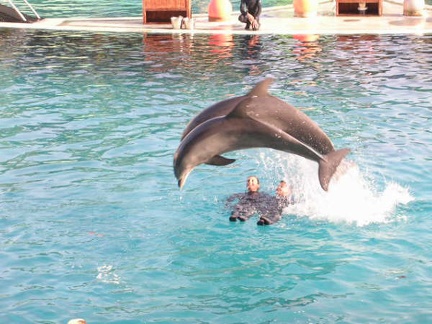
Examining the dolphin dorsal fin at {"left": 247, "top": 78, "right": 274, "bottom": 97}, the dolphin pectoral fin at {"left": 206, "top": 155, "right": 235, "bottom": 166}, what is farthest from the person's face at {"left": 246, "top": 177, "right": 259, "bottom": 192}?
the dolphin dorsal fin at {"left": 247, "top": 78, "right": 274, "bottom": 97}

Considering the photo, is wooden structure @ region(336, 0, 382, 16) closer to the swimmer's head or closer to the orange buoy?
the orange buoy

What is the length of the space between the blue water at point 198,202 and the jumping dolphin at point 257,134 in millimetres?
1766

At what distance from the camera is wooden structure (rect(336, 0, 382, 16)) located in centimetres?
3077

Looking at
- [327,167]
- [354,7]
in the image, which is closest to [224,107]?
[327,167]

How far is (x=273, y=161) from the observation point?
15391 mm

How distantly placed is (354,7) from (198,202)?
19783 mm

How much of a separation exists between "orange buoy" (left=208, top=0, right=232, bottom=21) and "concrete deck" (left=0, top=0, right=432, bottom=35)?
314 mm

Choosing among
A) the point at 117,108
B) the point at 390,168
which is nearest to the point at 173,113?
the point at 117,108

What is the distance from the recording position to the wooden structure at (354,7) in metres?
30.8

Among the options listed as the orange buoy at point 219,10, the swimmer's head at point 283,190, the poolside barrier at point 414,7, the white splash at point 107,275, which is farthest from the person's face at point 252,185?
the poolside barrier at point 414,7

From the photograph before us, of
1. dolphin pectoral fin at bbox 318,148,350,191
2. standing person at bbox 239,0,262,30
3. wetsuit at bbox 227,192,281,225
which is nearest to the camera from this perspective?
dolphin pectoral fin at bbox 318,148,350,191

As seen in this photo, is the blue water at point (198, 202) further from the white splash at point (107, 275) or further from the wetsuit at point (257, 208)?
the wetsuit at point (257, 208)

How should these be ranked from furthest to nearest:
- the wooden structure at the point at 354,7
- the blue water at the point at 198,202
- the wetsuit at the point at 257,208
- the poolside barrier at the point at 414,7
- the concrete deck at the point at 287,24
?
the wooden structure at the point at 354,7, the poolside barrier at the point at 414,7, the concrete deck at the point at 287,24, the wetsuit at the point at 257,208, the blue water at the point at 198,202

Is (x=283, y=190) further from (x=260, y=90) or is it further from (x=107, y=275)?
(x=260, y=90)
